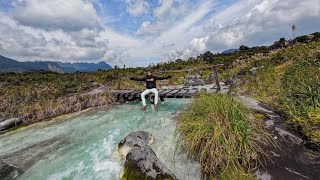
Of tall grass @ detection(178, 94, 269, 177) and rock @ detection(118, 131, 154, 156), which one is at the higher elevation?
tall grass @ detection(178, 94, 269, 177)

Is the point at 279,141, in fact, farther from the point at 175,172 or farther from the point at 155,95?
the point at 155,95

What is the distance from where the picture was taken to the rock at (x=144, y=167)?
6.40 meters

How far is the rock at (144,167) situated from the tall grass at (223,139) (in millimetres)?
1017

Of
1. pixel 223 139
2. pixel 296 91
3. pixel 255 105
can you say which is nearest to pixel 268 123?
pixel 255 105

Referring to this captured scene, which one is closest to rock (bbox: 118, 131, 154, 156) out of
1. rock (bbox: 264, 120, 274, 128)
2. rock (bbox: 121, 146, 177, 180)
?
rock (bbox: 121, 146, 177, 180)

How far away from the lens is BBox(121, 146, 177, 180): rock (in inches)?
252

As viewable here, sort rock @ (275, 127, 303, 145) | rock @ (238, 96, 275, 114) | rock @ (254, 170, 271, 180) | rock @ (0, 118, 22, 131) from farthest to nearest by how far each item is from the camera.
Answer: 1. rock @ (0, 118, 22, 131)
2. rock @ (238, 96, 275, 114)
3. rock @ (275, 127, 303, 145)
4. rock @ (254, 170, 271, 180)

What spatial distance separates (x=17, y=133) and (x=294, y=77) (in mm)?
13098

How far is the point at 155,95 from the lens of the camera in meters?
15.4

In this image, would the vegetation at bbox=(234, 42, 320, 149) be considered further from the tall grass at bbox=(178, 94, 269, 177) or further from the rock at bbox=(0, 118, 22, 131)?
the rock at bbox=(0, 118, 22, 131)

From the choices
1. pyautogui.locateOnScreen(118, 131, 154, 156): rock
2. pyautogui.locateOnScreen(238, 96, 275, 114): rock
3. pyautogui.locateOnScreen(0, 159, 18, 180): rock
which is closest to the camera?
pyautogui.locateOnScreen(0, 159, 18, 180): rock

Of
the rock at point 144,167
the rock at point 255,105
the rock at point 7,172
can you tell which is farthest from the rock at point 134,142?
the rock at point 255,105

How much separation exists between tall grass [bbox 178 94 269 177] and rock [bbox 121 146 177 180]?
3.34 ft

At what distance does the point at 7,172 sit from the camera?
25.5 ft
